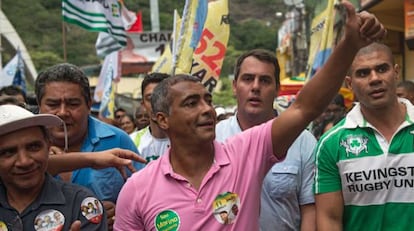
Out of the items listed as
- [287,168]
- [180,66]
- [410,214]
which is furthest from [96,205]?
[180,66]

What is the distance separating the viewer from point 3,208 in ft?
9.79

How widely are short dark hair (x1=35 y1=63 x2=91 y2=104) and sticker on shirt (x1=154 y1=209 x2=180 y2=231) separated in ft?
3.44

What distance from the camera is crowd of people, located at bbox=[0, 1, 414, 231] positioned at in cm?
299

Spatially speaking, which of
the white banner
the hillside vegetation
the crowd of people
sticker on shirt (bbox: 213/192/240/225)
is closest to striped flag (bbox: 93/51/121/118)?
the white banner

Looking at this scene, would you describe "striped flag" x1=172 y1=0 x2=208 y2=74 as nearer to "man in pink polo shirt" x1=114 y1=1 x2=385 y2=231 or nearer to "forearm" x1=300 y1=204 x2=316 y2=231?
"forearm" x1=300 y1=204 x2=316 y2=231

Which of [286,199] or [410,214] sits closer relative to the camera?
[410,214]

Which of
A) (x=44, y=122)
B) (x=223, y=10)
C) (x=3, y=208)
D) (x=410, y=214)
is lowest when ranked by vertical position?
(x=410, y=214)

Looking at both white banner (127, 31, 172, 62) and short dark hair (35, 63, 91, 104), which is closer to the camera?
short dark hair (35, 63, 91, 104)

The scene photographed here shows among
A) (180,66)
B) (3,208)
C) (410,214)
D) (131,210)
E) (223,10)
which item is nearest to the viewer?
(3,208)

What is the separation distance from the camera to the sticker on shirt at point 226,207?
10.0 ft

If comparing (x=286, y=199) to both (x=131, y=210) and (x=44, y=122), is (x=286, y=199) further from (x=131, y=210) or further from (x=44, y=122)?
(x=44, y=122)

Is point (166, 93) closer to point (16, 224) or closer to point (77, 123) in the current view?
point (77, 123)

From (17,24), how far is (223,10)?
4458 centimetres

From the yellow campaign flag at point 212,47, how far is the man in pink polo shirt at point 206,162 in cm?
483
